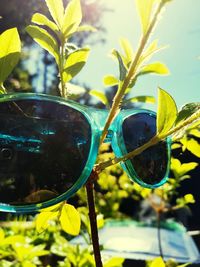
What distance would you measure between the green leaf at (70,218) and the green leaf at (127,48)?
0.25 m

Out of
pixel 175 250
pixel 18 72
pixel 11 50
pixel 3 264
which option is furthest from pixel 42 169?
pixel 18 72

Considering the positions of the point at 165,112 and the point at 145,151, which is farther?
the point at 145,151

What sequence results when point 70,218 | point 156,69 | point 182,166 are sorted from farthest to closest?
1. point 182,166
2. point 156,69
3. point 70,218

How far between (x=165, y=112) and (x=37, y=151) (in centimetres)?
18

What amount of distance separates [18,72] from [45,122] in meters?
15.8

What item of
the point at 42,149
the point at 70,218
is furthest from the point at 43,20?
the point at 70,218

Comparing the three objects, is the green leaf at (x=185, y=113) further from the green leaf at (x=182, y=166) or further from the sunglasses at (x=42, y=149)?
the green leaf at (x=182, y=166)

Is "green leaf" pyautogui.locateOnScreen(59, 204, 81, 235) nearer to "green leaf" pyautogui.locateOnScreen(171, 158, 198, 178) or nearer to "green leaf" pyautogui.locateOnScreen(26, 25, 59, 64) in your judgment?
"green leaf" pyautogui.locateOnScreen(26, 25, 59, 64)

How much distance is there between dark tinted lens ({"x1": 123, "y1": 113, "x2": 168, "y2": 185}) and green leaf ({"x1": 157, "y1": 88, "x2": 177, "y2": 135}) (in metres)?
0.20

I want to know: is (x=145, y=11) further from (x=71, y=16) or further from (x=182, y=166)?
(x=182, y=166)

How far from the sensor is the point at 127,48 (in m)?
0.75

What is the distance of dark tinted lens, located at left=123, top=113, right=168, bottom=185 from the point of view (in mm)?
837

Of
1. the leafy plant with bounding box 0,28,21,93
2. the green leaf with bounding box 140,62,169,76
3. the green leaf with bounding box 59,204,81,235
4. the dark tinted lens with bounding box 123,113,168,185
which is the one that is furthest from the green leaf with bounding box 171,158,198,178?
the leafy plant with bounding box 0,28,21,93

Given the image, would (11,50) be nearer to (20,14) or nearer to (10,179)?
(10,179)
